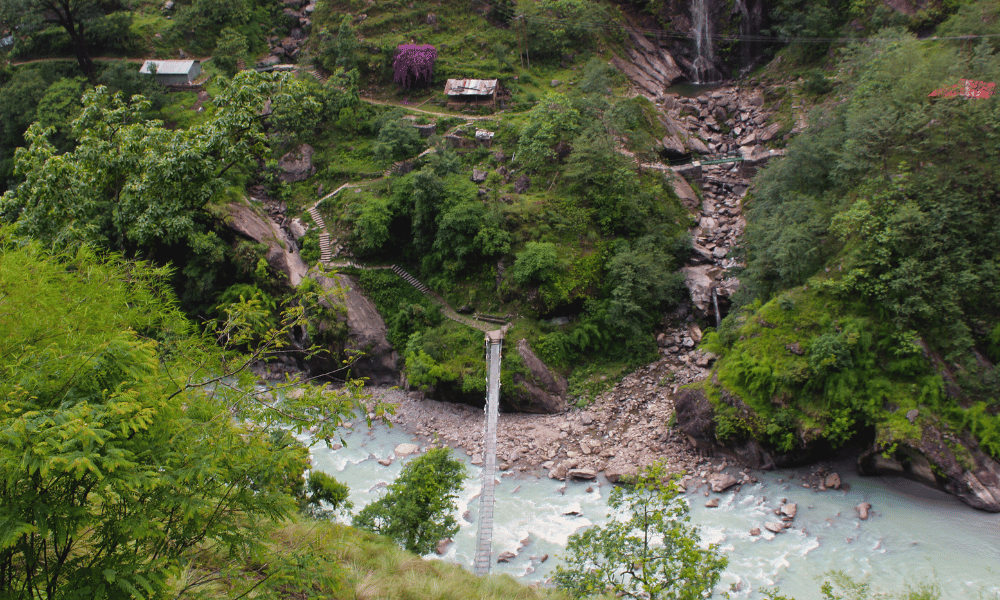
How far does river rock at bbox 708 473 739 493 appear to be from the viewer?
16531 millimetres

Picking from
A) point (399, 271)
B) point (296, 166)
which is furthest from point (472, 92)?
point (399, 271)

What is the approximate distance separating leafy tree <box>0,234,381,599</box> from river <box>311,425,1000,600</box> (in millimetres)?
11236

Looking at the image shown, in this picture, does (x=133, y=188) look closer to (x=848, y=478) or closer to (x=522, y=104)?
(x=522, y=104)

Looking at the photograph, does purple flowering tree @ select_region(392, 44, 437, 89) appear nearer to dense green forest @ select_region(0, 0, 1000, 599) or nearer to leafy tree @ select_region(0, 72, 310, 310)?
dense green forest @ select_region(0, 0, 1000, 599)

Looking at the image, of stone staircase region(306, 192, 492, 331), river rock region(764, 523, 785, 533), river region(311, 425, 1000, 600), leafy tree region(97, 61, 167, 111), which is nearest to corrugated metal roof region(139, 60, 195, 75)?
leafy tree region(97, 61, 167, 111)

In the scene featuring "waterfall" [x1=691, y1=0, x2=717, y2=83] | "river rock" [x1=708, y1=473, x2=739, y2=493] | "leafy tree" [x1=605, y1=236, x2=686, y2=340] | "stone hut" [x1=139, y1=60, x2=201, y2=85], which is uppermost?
"waterfall" [x1=691, y1=0, x2=717, y2=83]

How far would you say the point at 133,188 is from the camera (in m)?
16.0

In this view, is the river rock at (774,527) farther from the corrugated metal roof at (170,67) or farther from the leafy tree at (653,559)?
the corrugated metal roof at (170,67)

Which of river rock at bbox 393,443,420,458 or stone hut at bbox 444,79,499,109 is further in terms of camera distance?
stone hut at bbox 444,79,499,109

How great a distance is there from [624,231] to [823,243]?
7627 millimetres

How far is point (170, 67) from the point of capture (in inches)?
1275

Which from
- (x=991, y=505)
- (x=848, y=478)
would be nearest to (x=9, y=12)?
(x=848, y=478)

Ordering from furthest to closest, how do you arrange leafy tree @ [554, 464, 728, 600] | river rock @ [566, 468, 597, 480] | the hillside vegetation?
river rock @ [566, 468, 597, 480]
the hillside vegetation
leafy tree @ [554, 464, 728, 600]

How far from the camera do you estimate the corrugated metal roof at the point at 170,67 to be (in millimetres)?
32094
